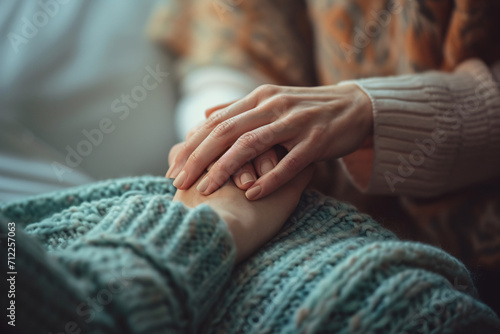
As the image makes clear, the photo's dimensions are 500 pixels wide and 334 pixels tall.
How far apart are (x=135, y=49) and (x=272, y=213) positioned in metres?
0.82

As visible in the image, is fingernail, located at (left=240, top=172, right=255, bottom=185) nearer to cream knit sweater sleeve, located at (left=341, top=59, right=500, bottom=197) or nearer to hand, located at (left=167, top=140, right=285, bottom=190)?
hand, located at (left=167, top=140, right=285, bottom=190)

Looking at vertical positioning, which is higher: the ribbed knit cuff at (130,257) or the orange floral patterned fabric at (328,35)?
the orange floral patterned fabric at (328,35)

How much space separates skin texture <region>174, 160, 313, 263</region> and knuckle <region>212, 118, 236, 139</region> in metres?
0.06

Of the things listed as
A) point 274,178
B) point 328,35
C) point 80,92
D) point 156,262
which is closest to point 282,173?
point 274,178

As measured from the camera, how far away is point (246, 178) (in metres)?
0.54

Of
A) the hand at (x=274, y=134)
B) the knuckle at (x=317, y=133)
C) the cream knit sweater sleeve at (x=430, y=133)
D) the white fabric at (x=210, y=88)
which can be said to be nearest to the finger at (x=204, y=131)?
the hand at (x=274, y=134)

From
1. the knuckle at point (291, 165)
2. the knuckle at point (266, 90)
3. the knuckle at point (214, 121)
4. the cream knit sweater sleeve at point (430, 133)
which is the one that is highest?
the knuckle at point (266, 90)

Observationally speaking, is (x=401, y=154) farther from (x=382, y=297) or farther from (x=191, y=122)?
(x=191, y=122)

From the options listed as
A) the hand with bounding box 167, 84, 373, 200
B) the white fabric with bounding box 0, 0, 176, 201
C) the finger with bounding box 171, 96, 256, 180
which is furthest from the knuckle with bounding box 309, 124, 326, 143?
the white fabric with bounding box 0, 0, 176, 201

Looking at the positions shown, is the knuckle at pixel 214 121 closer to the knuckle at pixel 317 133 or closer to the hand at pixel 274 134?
the hand at pixel 274 134

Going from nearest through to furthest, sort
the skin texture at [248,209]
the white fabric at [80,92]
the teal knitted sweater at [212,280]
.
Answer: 1. the teal knitted sweater at [212,280]
2. the skin texture at [248,209]
3. the white fabric at [80,92]

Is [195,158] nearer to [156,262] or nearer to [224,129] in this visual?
[224,129]

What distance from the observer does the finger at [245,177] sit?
53 centimetres

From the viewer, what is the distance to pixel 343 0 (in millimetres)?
935
